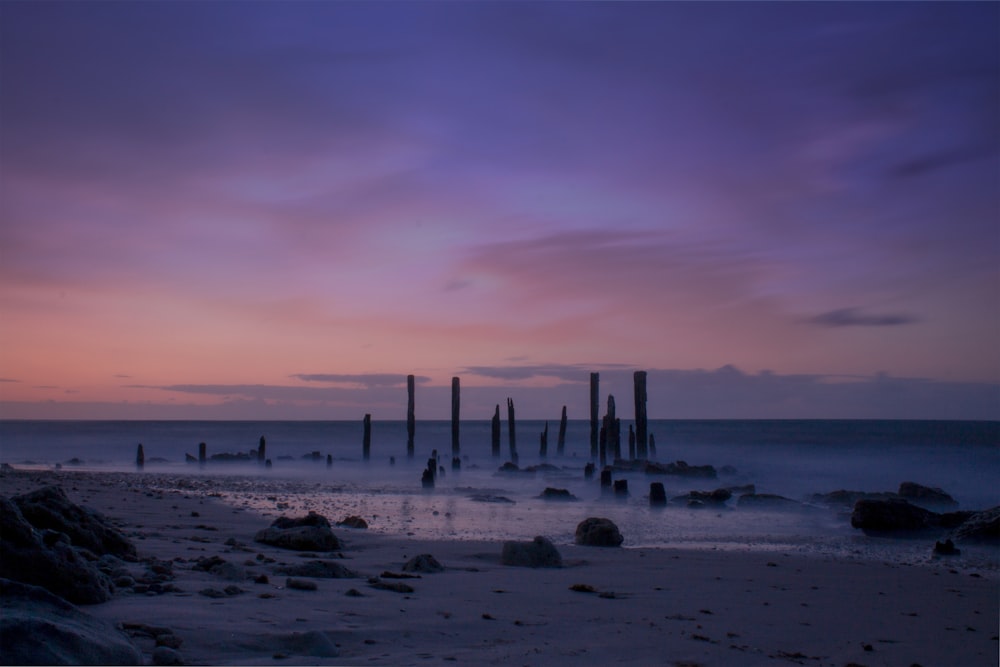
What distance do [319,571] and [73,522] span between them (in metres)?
2.23

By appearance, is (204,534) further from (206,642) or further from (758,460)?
(758,460)

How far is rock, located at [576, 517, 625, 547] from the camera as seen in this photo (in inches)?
454

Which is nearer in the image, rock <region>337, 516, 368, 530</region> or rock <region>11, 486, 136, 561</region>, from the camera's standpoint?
rock <region>11, 486, 136, 561</region>

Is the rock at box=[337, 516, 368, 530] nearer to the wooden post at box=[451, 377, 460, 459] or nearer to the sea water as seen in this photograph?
the sea water

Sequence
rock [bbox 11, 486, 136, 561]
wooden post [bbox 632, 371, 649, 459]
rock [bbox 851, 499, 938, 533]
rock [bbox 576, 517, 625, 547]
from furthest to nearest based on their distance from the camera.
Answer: wooden post [bbox 632, 371, 649, 459] → rock [bbox 851, 499, 938, 533] → rock [bbox 576, 517, 625, 547] → rock [bbox 11, 486, 136, 561]

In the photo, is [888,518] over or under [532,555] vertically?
under

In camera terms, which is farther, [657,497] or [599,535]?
[657,497]

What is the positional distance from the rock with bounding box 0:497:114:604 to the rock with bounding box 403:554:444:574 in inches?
137

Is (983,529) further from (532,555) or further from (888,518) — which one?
(532,555)

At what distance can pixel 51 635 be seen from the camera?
338 centimetres

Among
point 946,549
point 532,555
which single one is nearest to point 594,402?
point 946,549

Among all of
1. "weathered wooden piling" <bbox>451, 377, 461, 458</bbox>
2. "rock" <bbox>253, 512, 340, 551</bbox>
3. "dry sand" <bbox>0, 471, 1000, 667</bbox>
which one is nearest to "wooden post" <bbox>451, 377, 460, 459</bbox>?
"weathered wooden piling" <bbox>451, 377, 461, 458</bbox>

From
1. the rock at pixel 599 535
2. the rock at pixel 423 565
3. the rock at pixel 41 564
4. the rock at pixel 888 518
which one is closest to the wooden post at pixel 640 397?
the rock at pixel 888 518

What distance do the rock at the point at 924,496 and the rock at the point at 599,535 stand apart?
14323 mm
